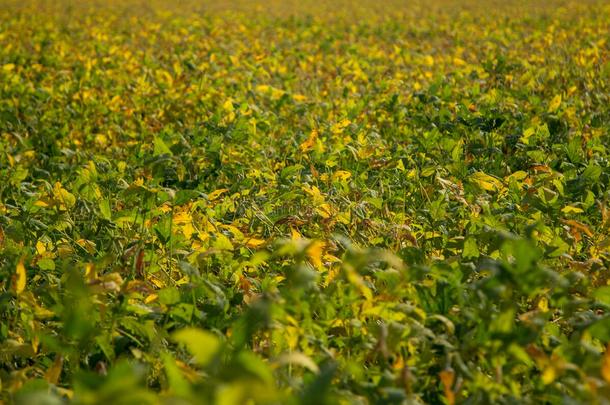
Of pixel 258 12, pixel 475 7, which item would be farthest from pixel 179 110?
pixel 475 7

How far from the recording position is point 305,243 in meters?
1.58

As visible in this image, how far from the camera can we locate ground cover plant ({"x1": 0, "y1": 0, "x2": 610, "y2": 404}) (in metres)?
1.52

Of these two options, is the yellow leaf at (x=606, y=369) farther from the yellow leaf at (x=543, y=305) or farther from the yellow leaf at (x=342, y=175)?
the yellow leaf at (x=342, y=175)

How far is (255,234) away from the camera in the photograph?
103 inches

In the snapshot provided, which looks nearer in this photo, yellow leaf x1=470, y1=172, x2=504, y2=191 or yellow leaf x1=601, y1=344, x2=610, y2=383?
yellow leaf x1=601, y1=344, x2=610, y2=383

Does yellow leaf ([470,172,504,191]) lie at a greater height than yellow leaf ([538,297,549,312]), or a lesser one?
greater

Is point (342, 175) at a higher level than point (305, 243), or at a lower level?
lower

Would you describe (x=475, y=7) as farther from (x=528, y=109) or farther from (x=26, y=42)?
(x=528, y=109)

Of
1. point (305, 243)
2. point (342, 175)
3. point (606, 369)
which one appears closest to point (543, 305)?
point (606, 369)

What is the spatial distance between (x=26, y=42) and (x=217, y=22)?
3809mm

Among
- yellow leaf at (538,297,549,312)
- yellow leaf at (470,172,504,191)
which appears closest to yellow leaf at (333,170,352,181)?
yellow leaf at (470,172,504,191)

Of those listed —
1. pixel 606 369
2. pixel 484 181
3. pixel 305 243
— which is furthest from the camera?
pixel 484 181

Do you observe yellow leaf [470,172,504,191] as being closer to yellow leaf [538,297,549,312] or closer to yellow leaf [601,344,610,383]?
yellow leaf [538,297,549,312]

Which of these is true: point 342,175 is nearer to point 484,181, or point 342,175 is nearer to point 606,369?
point 484,181
